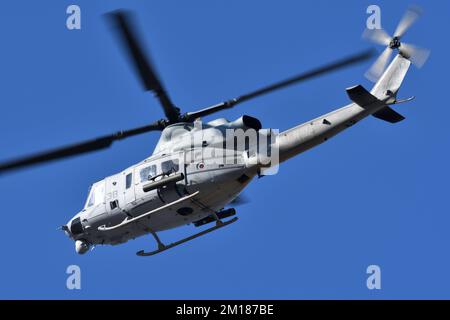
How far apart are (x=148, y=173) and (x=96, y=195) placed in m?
1.88

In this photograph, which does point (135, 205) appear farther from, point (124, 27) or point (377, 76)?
point (377, 76)

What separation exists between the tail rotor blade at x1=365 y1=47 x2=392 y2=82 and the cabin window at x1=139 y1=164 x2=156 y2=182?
5305mm

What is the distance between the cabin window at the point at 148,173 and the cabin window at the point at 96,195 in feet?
4.56

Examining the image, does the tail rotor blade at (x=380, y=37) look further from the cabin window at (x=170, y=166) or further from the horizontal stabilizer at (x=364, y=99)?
the cabin window at (x=170, y=166)

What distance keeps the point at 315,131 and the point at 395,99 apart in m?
1.95

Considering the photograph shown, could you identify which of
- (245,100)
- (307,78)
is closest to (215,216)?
(245,100)

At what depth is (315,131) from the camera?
18047 millimetres

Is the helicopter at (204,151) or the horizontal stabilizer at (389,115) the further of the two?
the horizontal stabilizer at (389,115)

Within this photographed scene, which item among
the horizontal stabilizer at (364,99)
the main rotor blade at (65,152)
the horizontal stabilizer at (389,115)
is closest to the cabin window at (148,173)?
the main rotor blade at (65,152)

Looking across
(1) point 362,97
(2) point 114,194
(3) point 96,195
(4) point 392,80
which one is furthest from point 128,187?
(4) point 392,80

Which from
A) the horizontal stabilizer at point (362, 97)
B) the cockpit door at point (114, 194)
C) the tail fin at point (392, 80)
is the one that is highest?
the tail fin at point (392, 80)

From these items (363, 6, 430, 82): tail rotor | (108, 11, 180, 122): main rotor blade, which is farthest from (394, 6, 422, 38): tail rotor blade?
(108, 11, 180, 122): main rotor blade

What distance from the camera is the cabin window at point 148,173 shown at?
63.0ft

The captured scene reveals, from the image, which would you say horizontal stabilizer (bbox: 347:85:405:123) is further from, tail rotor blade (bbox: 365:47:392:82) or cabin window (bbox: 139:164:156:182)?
cabin window (bbox: 139:164:156:182)
